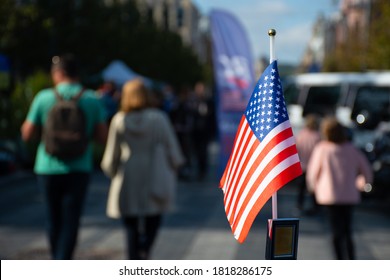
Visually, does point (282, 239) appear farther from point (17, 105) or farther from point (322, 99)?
point (17, 105)

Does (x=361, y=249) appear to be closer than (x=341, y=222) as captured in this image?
No

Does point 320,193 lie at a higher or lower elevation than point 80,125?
lower

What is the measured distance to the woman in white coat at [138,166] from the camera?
23.4 feet

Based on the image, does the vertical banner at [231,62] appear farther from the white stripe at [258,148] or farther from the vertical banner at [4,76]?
the white stripe at [258,148]

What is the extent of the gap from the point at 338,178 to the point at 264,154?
14.8ft

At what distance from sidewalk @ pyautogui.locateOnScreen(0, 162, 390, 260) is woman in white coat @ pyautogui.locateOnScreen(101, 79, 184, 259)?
1011mm

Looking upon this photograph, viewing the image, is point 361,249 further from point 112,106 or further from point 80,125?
point 112,106

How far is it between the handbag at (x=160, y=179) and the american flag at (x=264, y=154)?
4144 millimetres

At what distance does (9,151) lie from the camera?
15.9m

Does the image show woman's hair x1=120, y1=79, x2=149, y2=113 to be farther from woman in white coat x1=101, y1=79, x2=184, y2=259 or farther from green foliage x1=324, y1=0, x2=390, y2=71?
green foliage x1=324, y1=0, x2=390, y2=71

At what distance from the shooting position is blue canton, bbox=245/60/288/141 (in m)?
2.89

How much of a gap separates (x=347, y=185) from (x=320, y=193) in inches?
9.1

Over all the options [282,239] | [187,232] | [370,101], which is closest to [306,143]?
[187,232]
